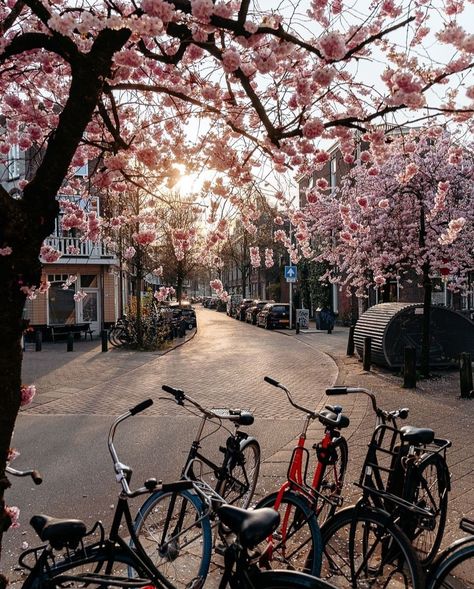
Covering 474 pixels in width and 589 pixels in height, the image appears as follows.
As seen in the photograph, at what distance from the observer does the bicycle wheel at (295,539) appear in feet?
11.1

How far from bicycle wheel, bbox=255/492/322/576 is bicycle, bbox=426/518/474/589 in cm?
79

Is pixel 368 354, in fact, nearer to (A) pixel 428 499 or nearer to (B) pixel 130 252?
(B) pixel 130 252

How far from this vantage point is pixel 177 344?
887 inches

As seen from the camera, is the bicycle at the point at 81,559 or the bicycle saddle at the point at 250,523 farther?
the bicycle at the point at 81,559

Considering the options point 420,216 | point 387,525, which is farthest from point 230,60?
point 420,216

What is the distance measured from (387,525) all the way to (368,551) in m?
0.32

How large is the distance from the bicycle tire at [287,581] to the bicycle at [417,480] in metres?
1.41

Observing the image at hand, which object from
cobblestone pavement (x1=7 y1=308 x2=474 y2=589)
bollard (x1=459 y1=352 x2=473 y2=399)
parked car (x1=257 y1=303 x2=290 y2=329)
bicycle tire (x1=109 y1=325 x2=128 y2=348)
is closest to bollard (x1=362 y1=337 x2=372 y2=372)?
cobblestone pavement (x1=7 y1=308 x2=474 y2=589)

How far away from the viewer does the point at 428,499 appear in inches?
153

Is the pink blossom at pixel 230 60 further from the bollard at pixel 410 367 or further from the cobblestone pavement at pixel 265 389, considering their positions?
the bollard at pixel 410 367

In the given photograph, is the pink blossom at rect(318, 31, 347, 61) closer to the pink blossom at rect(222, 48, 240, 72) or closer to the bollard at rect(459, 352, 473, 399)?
the pink blossom at rect(222, 48, 240, 72)

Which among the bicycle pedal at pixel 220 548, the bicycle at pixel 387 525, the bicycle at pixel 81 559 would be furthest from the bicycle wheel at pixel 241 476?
the bicycle at pixel 81 559

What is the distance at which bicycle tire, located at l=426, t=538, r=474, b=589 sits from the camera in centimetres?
262

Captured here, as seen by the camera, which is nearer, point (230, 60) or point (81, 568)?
point (81, 568)
